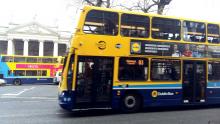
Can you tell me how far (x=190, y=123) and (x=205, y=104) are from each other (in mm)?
5034

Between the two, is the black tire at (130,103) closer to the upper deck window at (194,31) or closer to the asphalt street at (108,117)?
the asphalt street at (108,117)

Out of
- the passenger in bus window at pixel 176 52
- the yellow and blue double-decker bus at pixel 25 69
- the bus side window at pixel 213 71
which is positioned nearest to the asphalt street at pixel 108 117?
the bus side window at pixel 213 71

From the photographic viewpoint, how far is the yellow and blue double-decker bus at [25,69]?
48.4m

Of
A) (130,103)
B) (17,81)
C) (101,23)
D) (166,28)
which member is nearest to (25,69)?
(17,81)

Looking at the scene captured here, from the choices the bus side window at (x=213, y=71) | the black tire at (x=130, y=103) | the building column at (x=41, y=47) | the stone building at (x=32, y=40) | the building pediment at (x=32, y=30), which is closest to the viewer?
the black tire at (x=130, y=103)

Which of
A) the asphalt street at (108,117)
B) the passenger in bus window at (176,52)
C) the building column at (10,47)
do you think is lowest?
the asphalt street at (108,117)

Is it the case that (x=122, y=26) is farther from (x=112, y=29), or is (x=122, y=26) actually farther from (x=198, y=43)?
(x=198, y=43)

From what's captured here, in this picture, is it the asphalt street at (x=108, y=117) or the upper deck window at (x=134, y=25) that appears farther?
the upper deck window at (x=134, y=25)

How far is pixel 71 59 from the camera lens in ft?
46.1

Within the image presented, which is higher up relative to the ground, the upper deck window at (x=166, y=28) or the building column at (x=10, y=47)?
the building column at (x=10, y=47)

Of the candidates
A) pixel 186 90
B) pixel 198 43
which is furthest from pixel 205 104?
pixel 198 43

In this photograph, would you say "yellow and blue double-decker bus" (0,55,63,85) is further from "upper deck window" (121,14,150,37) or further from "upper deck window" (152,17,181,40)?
"upper deck window" (121,14,150,37)

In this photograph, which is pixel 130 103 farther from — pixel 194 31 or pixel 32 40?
pixel 32 40

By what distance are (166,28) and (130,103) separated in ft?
10.8
